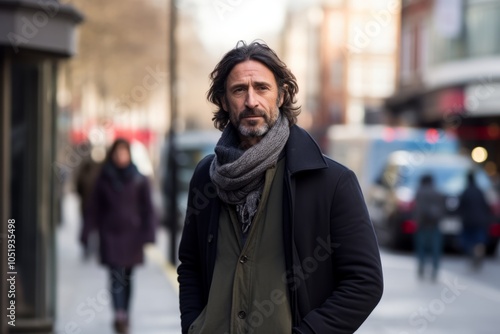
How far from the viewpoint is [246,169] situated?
342 centimetres

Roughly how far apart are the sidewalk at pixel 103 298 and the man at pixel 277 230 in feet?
21.7

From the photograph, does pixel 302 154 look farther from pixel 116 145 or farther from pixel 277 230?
pixel 116 145

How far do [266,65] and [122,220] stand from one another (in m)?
6.75

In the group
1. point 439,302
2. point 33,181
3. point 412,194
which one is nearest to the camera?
point 33,181

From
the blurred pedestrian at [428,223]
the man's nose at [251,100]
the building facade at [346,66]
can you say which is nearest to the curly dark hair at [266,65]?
the man's nose at [251,100]

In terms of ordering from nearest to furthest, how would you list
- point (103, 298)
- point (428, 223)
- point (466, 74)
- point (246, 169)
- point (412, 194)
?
point (246, 169)
point (103, 298)
point (428, 223)
point (412, 194)
point (466, 74)

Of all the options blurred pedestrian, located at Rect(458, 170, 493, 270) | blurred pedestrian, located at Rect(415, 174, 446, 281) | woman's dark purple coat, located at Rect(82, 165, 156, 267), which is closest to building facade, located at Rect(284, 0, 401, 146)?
blurred pedestrian, located at Rect(458, 170, 493, 270)

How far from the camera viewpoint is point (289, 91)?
366 centimetres

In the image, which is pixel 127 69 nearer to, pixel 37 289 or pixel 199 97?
pixel 37 289

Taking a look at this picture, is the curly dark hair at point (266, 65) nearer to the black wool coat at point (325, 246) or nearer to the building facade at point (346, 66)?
the black wool coat at point (325, 246)

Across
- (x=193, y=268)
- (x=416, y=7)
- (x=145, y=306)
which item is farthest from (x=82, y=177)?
(x=416, y=7)

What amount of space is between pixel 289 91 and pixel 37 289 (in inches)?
250

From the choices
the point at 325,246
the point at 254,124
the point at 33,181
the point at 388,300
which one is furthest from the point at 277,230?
the point at 388,300

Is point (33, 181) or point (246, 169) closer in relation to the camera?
point (246, 169)
